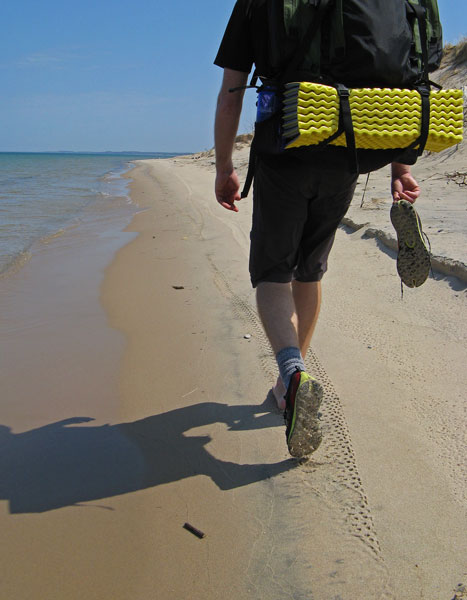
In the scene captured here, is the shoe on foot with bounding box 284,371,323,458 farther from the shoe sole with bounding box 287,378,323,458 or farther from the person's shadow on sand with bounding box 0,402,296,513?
the person's shadow on sand with bounding box 0,402,296,513

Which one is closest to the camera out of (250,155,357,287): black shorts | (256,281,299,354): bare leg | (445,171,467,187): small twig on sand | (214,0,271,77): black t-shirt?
(214,0,271,77): black t-shirt

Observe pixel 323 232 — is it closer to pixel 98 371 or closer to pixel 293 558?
pixel 293 558

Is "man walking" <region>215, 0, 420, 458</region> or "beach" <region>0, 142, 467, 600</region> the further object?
"man walking" <region>215, 0, 420, 458</region>

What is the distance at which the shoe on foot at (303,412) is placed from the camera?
1.77m

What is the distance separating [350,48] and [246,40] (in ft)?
1.20

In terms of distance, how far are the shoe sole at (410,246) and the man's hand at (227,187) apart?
65 centimetres

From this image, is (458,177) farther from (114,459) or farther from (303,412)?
(114,459)

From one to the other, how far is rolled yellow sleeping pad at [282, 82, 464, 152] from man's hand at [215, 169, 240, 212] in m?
0.37

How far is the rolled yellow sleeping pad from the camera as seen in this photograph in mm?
1618

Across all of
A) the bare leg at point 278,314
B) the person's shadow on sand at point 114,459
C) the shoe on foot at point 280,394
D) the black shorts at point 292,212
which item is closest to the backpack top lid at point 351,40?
the black shorts at point 292,212

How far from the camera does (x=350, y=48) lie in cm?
162

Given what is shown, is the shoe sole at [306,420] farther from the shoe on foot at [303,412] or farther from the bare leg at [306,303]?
the bare leg at [306,303]

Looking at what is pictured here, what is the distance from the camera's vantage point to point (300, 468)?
1969 millimetres

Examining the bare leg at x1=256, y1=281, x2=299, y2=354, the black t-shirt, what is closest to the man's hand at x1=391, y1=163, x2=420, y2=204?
the bare leg at x1=256, y1=281, x2=299, y2=354
